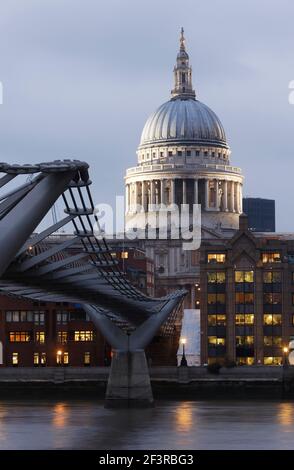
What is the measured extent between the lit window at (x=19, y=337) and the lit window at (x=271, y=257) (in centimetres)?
2160

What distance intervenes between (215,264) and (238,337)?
6897 mm

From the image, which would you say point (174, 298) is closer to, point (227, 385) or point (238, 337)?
point (227, 385)

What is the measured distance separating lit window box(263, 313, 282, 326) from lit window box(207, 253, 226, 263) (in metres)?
6.60

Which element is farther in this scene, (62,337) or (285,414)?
(62,337)

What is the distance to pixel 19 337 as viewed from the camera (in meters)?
144

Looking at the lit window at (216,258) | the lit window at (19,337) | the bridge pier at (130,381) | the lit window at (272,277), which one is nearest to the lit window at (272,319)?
the lit window at (272,277)

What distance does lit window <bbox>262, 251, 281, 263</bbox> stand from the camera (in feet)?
475

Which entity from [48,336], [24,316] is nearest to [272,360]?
[48,336]

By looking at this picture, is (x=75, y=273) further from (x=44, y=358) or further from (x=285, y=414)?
(x=44, y=358)

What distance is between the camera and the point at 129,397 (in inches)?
4328

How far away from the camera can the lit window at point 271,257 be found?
5699 inches

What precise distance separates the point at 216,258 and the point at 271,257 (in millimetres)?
4933

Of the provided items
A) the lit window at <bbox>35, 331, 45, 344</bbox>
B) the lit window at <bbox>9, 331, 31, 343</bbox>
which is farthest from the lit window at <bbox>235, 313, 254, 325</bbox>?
the lit window at <bbox>9, 331, 31, 343</bbox>

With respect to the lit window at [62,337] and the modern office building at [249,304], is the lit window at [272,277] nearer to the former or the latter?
the modern office building at [249,304]
